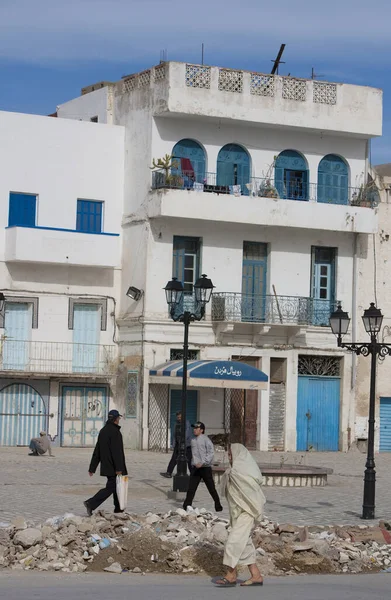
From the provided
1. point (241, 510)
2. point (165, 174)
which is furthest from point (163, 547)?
point (165, 174)

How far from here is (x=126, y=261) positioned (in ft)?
123

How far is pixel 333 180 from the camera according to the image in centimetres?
3916

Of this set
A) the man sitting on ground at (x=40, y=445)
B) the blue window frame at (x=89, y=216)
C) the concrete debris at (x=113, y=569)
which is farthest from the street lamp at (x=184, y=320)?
the blue window frame at (x=89, y=216)

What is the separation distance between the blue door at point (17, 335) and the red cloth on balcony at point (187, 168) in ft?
19.0

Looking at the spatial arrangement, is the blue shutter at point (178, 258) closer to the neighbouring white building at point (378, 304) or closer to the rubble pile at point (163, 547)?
the neighbouring white building at point (378, 304)

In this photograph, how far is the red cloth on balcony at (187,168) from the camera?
36.7 metres

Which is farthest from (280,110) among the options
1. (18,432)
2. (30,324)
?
(18,432)

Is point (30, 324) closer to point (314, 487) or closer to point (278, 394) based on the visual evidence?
point (278, 394)

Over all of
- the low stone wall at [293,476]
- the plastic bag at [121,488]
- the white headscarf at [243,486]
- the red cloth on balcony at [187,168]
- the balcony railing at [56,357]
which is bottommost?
the low stone wall at [293,476]

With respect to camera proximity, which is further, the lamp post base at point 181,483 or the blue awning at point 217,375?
the blue awning at point 217,375

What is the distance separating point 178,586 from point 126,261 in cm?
2462

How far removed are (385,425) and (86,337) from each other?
1003cm

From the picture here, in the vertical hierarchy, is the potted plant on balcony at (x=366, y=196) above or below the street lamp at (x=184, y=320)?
above

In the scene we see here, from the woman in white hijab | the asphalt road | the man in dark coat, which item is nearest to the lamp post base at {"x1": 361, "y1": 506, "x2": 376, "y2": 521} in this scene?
the man in dark coat
